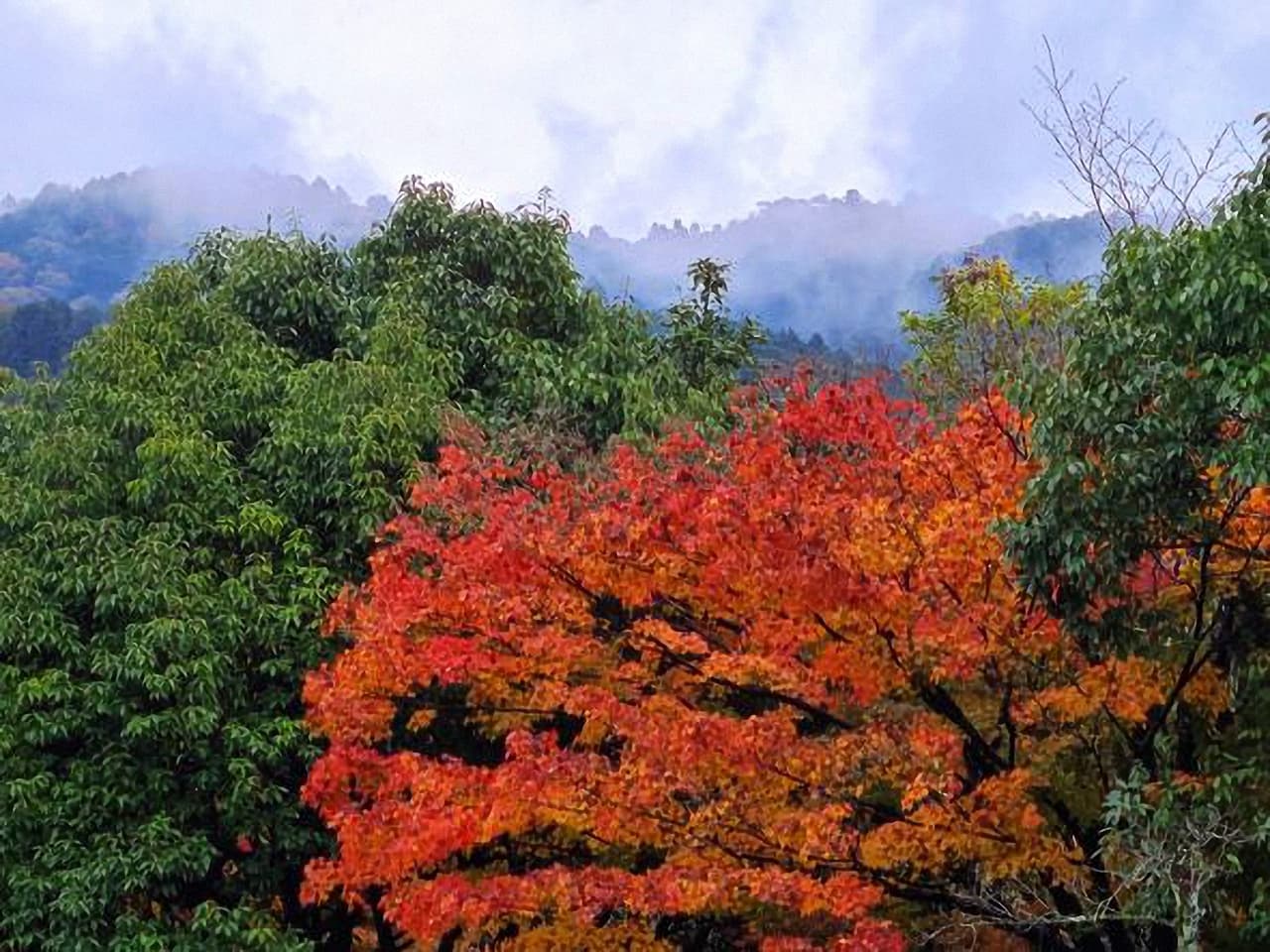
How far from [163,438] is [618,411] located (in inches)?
207

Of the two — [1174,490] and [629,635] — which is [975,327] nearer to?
[629,635]

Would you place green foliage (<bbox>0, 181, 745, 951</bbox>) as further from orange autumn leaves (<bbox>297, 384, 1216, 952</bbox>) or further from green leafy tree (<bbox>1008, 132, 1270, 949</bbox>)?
green leafy tree (<bbox>1008, 132, 1270, 949</bbox>)

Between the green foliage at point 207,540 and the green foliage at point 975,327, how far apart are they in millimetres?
4384

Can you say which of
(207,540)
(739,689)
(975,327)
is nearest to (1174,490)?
(739,689)

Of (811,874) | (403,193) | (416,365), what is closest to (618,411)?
(416,365)

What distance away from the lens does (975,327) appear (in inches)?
803

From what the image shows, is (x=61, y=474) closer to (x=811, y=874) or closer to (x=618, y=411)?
(x=618, y=411)

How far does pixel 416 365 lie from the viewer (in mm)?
14812

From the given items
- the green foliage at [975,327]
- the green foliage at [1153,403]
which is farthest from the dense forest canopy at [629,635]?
the green foliage at [975,327]

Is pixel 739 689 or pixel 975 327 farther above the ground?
pixel 975 327

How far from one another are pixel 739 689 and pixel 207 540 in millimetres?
6271

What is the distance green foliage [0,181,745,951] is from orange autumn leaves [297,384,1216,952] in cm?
144

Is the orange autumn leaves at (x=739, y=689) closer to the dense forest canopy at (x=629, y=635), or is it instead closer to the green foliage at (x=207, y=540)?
the dense forest canopy at (x=629, y=635)

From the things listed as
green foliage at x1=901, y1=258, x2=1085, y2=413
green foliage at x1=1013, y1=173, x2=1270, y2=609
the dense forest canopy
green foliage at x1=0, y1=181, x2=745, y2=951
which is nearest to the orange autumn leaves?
the dense forest canopy
